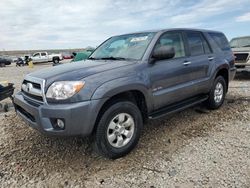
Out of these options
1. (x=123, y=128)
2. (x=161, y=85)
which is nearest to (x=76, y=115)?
(x=123, y=128)

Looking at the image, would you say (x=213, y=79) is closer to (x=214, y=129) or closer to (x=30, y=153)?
(x=214, y=129)

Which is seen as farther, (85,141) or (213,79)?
(213,79)

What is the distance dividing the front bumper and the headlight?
0.36 feet

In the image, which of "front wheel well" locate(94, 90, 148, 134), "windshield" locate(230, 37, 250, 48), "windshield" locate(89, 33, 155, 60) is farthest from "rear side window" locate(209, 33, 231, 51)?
"windshield" locate(230, 37, 250, 48)

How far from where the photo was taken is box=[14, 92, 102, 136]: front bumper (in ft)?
9.57

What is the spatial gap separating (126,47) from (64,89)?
62.6 inches

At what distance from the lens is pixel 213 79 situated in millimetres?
5234

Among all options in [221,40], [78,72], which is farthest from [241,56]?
[78,72]

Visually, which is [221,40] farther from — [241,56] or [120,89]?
Result: [241,56]

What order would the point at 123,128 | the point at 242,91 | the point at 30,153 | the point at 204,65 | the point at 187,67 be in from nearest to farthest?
the point at 123,128 → the point at 30,153 → the point at 187,67 → the point at 204,65 → the point at 242,91

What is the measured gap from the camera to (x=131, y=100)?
3619 millimetres

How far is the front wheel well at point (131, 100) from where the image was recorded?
3230 millimetres

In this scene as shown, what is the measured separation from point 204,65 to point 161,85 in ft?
4.97

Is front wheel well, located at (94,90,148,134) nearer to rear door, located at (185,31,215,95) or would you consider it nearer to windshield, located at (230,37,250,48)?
rear door, located at (185,31,215,95)
